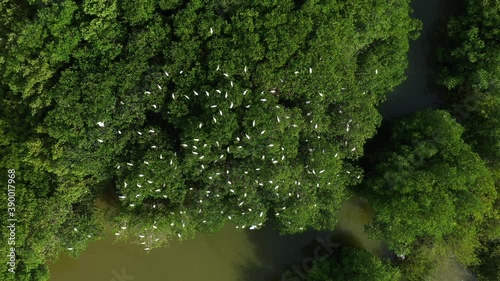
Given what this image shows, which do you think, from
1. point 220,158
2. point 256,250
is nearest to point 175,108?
point 220,158

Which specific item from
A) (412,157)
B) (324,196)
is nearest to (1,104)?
(324,196)

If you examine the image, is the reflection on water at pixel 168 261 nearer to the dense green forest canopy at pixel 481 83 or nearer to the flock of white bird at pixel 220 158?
the flock of white bird at pixel 220 158

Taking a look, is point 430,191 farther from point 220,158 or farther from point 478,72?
point 220,158

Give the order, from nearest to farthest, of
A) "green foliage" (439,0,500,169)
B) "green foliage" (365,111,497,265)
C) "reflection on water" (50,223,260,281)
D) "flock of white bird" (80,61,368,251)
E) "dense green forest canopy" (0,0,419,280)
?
"flock of white bird" (80,61,368,251) < "dense green forest canopy" (0,0,419,280) < "green foliage" (365,111,497,265) < "green foliage" (439,0,500,169) < "reflection on water" (50,223,260,281)

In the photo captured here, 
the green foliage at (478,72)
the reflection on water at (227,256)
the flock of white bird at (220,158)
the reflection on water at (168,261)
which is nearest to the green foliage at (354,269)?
the reflection on water at (227,256)

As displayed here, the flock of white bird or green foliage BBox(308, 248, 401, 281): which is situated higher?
the flock of white bird

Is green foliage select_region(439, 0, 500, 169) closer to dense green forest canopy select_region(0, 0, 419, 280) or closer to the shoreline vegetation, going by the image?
the shoreline vegetation

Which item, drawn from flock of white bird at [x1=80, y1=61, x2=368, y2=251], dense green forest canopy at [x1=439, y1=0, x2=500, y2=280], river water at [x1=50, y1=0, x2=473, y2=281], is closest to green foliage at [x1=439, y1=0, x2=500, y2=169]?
dense green forest canopy at [x1=439, y1=0, x2=500, y2=280]
